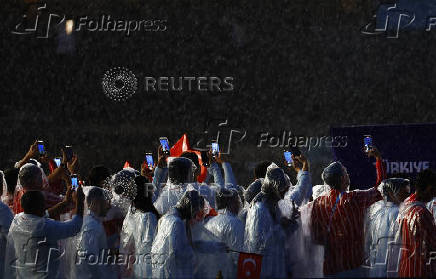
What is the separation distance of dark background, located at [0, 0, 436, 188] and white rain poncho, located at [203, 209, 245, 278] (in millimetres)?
15194

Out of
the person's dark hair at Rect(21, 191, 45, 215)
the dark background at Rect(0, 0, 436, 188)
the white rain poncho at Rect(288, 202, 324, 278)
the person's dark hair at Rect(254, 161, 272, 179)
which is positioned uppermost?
the dark background at Rect(0, 0, 436, 188)

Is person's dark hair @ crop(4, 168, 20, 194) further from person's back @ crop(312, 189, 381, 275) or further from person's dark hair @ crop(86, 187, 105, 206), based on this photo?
person's back @ crop(312, 189, 381, 275)

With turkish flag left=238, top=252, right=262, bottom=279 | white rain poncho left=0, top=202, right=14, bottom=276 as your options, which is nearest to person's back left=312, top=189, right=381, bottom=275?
turkish flag left=238, top=252, right=262, bottom=279

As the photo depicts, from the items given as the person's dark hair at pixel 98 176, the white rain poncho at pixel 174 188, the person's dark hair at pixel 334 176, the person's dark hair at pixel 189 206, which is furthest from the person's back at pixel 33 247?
the person's dark hair at pixel 334 176

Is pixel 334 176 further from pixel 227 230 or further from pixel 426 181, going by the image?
pixel 227 230

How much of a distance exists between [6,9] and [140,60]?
423cm

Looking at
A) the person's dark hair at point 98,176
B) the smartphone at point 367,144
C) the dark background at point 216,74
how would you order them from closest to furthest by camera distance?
1. the person's dark hair at point 98,176
2. the smartphone at point 367,144
3. the dark background at point 216,74

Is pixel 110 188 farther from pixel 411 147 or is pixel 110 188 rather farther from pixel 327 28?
pixel 327 28

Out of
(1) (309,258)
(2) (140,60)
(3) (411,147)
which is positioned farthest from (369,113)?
(1) (309,258)

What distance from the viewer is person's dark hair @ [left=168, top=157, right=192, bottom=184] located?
6.42 meters

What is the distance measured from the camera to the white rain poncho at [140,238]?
6109mm

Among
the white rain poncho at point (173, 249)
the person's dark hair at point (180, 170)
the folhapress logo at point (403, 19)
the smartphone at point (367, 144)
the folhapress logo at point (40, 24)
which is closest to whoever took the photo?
the white rain poncho at point (173, 249)

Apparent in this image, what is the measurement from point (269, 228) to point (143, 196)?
0.96m

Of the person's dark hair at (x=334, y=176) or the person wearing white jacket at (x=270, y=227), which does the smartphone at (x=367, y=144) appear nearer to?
the person's dark hair at (x=334, y=176)
